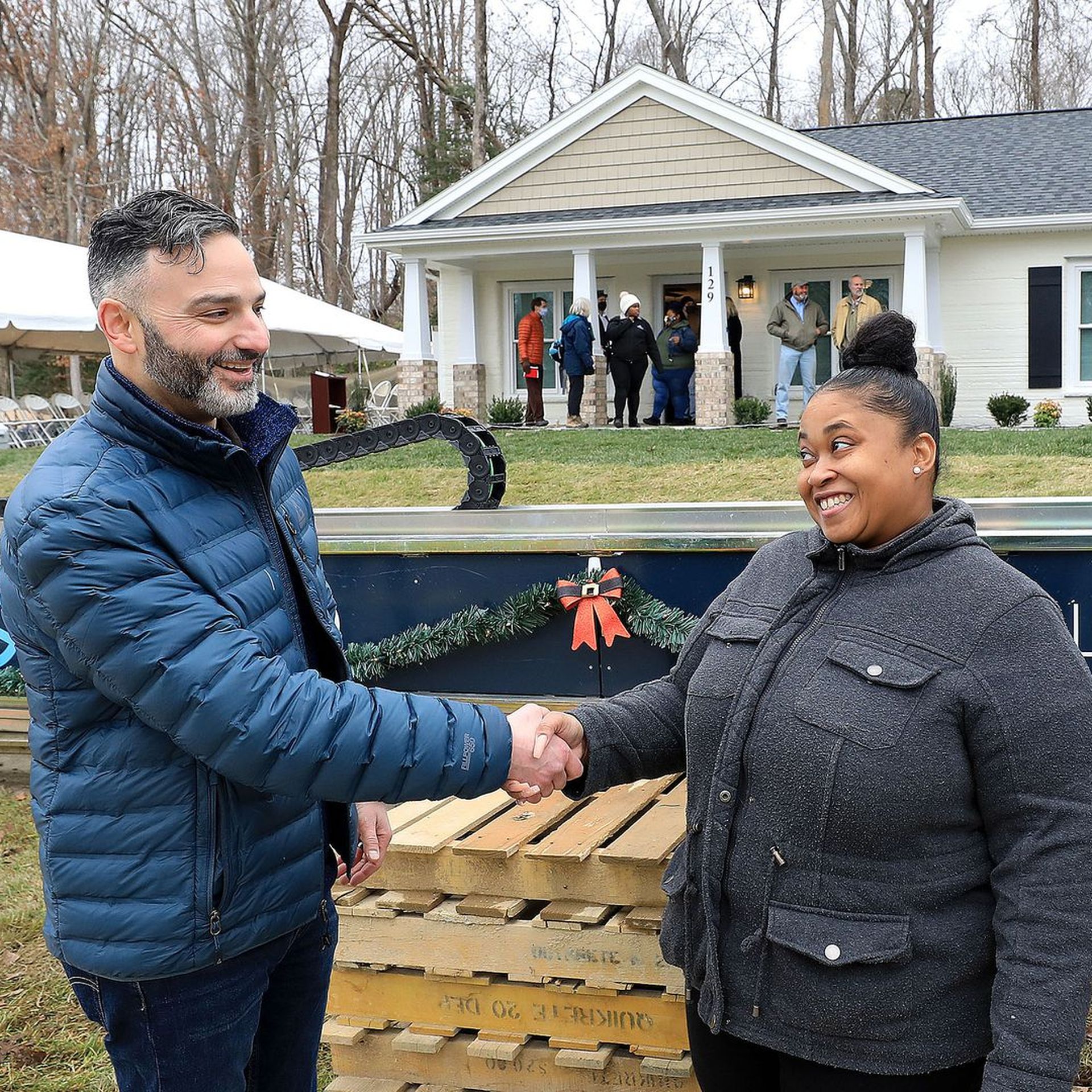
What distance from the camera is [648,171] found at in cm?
1750

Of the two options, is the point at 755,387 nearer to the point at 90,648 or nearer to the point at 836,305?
the point at 836,305

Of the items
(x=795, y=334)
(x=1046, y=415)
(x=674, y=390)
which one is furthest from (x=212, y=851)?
(x=674, y=390)

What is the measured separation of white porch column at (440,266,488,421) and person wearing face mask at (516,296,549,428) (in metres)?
1.28

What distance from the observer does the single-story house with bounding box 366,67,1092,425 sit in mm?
16406

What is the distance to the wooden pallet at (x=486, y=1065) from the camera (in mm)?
2969

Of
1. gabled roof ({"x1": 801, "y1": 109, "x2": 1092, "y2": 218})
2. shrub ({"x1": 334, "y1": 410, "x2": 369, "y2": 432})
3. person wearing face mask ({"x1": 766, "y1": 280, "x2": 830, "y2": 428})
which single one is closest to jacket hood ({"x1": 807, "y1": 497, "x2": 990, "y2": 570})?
person wearing face mask ({"x1": 766, "y1": 280, "x2": 830, "y2": 428})

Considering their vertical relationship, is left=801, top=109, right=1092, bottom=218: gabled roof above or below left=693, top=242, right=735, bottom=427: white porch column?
above

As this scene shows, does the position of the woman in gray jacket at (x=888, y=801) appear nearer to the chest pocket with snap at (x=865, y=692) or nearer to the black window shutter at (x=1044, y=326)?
the chest pocket with snap at (x=865, y=692)

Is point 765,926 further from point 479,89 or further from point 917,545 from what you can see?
point 479,89

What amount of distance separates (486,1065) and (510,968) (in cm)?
27

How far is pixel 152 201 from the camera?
2.06 m

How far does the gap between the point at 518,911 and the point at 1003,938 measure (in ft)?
4.52

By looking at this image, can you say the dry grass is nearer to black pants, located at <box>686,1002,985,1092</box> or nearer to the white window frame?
black pants, located at <box>686,1002,985,1092</box>

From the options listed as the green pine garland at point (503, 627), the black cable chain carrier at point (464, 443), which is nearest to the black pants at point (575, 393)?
the black cable chain carrier at point (464, 443)
